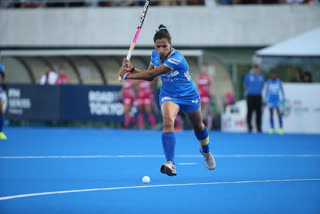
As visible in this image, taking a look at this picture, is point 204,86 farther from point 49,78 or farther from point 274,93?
point 49,78

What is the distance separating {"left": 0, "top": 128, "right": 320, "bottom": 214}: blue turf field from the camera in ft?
17.2

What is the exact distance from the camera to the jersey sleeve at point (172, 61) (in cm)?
705

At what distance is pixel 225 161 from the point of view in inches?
376

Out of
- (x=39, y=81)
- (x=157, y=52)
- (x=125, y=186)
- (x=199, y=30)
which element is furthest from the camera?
(x=199, y=30)

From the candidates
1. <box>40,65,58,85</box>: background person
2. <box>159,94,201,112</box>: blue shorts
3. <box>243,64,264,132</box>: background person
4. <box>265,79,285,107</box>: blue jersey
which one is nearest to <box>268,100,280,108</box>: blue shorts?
<box>265,79,285,107</box>: blue jersey

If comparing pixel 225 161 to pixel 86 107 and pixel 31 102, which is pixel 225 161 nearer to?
pixel 86 107

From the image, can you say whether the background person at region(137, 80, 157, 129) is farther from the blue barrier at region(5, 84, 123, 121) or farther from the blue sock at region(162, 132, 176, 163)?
the blue sock at region(162, 132, 176, 163)

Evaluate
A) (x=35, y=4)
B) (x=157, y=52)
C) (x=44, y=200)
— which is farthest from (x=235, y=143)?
(x=35, y=4)

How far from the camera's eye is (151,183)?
678 cm

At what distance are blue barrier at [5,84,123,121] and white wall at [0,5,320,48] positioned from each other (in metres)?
6.39

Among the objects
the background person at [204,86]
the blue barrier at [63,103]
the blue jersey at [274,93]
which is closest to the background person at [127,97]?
the blue barrier at [63,103]

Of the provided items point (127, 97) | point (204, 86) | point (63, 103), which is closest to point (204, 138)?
point (204, 86)

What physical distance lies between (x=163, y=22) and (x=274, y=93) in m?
9.46

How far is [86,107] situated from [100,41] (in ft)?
23.6
